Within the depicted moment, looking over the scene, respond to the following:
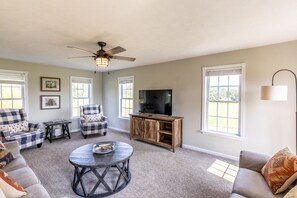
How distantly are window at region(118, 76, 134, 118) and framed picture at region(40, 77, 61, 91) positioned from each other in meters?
2.07

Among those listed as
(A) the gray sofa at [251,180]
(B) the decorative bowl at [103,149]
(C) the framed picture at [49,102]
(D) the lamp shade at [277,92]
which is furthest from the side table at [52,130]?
(D) the lamp shade at [277,92]

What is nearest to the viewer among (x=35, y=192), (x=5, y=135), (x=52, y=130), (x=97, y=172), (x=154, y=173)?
(x=35, y=192)

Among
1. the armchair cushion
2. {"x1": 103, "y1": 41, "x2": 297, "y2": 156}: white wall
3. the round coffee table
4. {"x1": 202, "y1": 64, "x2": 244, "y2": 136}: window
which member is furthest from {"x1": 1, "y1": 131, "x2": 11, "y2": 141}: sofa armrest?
{"x1": 202, "y1": 64, "x2": 244, "y2": 136}: window

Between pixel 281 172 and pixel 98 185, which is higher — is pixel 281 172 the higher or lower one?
the higher one

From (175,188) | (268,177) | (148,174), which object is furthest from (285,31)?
(148,174)

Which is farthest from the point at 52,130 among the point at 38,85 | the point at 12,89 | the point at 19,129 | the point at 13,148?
the point at 13,148

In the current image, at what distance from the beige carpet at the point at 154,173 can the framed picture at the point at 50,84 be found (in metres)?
1.89

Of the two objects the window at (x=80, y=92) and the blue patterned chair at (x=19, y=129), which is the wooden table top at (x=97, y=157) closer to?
the blue patterned chair at (x=19, y=129)

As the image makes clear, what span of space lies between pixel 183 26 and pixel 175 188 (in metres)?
2.41

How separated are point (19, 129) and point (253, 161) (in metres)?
5.00

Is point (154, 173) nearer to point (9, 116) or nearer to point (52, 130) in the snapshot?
point (52, 130)

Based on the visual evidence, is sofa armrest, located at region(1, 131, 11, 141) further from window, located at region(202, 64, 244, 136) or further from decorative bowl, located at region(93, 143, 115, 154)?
window, located at region(202, 64, 244, 136)

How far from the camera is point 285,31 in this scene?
2.34 m

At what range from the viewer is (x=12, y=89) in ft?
14.2
